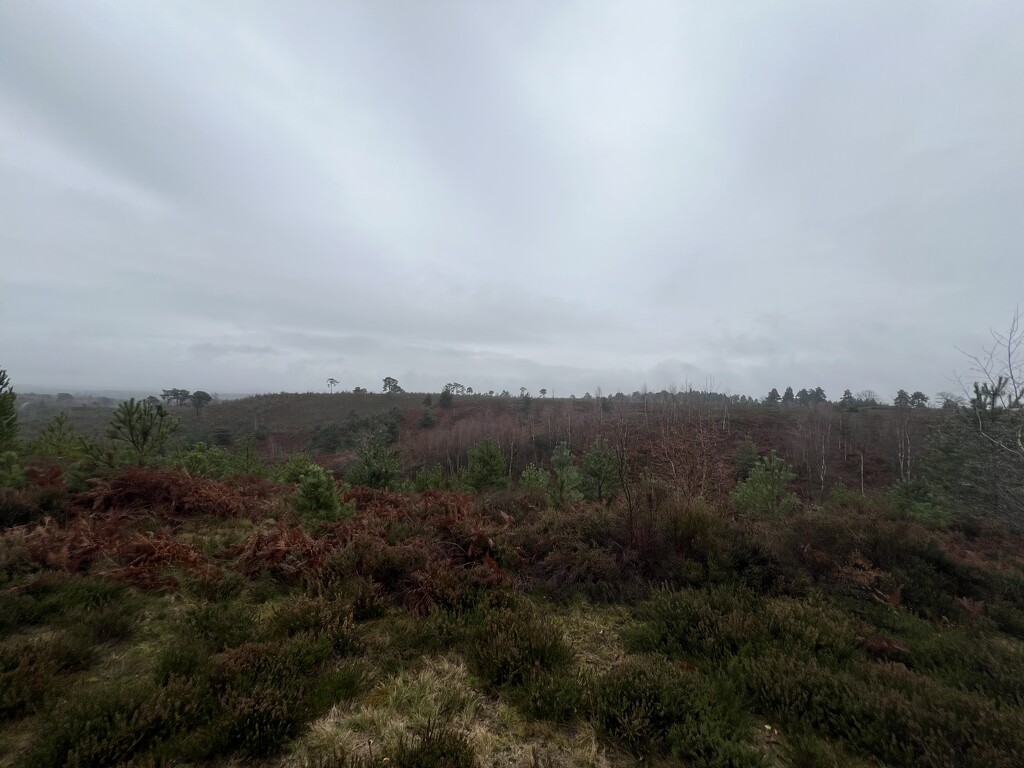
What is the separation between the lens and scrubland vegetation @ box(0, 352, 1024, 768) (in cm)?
272

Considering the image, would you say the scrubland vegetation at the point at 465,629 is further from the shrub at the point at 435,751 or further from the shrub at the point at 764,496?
the shrub at the point at 764,496

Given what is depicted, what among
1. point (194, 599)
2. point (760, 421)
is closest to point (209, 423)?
point (194, 599)

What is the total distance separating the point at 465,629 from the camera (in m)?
4.05

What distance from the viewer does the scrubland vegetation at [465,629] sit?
8.93 ft

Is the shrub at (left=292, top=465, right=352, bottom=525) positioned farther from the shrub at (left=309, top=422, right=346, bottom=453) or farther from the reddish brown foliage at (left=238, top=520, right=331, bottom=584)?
the shrub at (left=309, top=422, right=346, bottom=453)

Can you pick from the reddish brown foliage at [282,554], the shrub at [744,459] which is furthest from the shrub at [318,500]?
the shrub at [744,459]

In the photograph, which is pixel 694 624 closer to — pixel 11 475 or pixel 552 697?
pixel 552 697

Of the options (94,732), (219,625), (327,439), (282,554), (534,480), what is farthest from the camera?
(327,439)

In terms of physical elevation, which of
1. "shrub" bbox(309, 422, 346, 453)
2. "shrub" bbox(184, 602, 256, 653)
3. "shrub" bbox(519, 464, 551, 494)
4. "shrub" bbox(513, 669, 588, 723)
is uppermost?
"shrub" bbox(184, 602, 256, 653)

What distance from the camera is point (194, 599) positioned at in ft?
A: 14.7

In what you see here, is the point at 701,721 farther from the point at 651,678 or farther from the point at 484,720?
the point at 484,720

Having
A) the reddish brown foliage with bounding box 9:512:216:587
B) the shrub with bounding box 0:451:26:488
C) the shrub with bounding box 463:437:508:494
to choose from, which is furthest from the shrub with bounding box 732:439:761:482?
the shrub with bounding box 0:451:26:488

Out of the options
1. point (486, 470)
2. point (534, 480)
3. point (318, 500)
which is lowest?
point (534, 480)

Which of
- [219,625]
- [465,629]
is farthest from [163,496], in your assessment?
[465,629]
